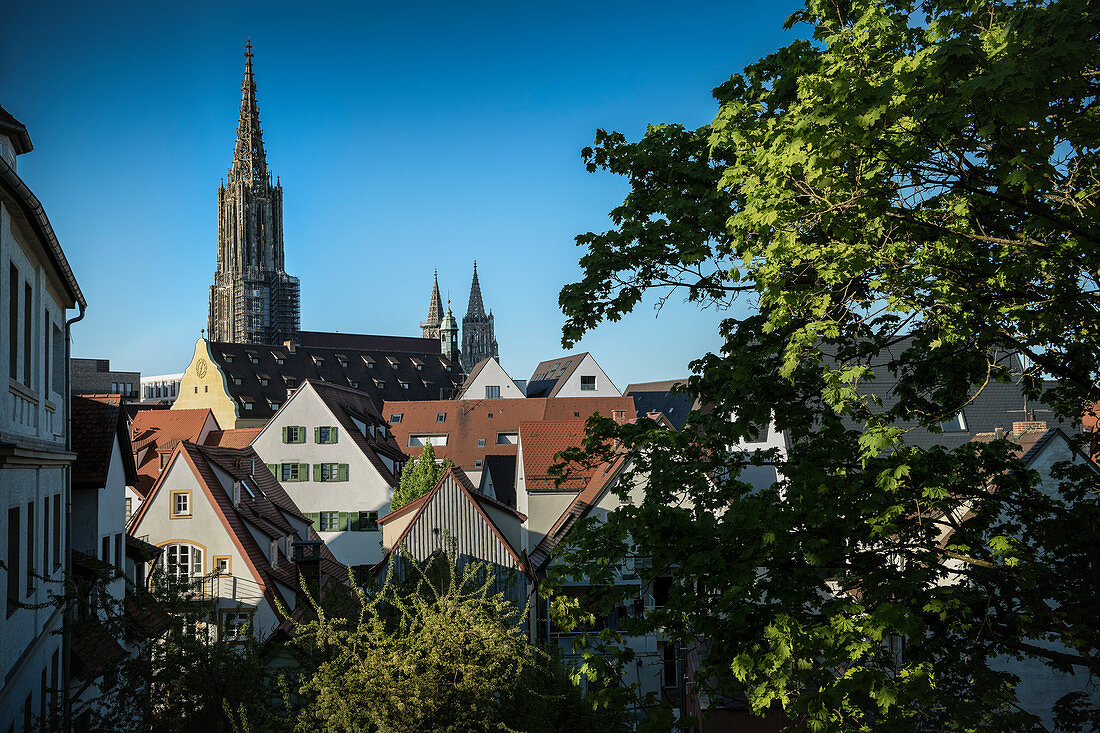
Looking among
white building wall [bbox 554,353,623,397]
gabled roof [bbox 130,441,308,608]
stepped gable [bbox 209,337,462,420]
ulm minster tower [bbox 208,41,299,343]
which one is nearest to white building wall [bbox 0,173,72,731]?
gabled roof [bbox 130,441,308,608]

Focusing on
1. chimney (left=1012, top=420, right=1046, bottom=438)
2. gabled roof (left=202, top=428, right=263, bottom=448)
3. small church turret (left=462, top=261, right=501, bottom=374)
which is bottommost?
chimney (left=1012, top=420, right=1046, bottom=438)

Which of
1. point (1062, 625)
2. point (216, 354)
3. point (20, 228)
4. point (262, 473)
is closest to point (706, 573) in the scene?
point (1062, 625)

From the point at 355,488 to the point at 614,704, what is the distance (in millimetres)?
32978

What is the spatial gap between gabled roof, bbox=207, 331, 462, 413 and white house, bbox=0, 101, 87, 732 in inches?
2422

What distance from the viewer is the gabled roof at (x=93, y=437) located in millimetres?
16531

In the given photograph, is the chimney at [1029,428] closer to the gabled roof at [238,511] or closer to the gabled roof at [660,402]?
the gabled roof at [238,511]

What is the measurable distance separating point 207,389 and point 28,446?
7554 cm

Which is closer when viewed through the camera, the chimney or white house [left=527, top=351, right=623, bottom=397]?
the chimney

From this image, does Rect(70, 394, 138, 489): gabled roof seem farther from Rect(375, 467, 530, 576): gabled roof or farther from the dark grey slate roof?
the dark grey slate roof

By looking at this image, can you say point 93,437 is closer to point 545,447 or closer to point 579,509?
point 579,509

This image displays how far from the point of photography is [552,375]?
297 feet

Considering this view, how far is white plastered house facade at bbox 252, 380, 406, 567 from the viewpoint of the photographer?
40.1 metres

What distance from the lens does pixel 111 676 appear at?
1029 cm

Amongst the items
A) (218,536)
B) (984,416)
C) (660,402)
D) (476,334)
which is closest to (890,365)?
(218,536)
